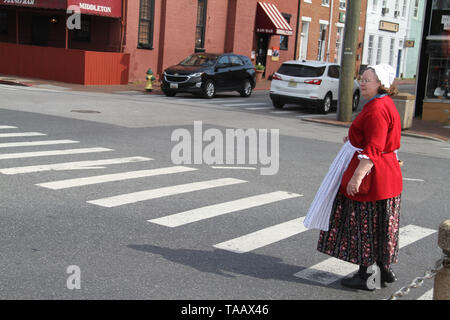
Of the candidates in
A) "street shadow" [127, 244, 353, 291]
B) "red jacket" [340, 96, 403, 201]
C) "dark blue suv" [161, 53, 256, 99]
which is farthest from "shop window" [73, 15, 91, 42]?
"red jacket" [340, 96, 403, 201]

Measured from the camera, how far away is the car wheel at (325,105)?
21.3 m

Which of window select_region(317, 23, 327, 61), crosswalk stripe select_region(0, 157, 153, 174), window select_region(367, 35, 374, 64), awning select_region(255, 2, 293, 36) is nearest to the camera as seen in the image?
crosswalk stripe select_region(0, 157, 153, 174)

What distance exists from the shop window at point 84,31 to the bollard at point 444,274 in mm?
26336

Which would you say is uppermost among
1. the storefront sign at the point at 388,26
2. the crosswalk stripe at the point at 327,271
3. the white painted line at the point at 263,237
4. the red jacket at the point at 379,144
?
the storefront sign at the point at 388,26

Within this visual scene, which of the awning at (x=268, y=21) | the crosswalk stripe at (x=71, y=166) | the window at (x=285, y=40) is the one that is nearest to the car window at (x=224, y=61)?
the awning at (x=268, y=21)

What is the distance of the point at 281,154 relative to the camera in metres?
11.5

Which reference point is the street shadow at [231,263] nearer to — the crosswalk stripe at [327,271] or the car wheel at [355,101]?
the crosswalk stripe at [327,271]

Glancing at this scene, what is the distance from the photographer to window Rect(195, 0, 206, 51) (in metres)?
32.0

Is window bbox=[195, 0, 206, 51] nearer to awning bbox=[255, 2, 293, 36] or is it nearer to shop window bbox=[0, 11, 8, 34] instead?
awning bbox=[255, 2, 293, 36]

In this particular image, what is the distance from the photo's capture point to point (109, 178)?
831 centimetres

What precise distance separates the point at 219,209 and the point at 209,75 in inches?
681

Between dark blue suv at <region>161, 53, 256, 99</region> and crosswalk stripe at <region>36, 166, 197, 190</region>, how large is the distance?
47.1 ft

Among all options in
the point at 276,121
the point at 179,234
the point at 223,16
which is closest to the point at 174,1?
the point at 223,16
